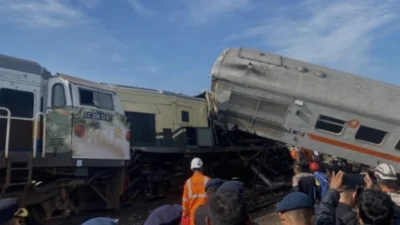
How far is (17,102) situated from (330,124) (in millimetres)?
7548

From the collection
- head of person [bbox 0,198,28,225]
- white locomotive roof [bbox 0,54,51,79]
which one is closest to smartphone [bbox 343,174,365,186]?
head of person [bbox 0,198,28,225]

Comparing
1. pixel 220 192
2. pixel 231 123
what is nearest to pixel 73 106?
pixel 231 123

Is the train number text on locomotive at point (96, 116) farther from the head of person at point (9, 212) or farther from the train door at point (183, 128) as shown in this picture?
the head of person at point (9, 212)

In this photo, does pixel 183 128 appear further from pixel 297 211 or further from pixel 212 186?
pixel 297 211

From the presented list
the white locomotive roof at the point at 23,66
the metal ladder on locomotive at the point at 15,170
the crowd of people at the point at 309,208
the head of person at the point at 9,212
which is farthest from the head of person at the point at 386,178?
the white locomotive roof at the point at 23,66

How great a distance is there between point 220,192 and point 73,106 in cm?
729

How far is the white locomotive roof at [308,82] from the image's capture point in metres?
10.7

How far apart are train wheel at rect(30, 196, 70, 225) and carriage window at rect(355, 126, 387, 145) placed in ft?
24.0

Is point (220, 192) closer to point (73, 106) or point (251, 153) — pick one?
point (73, 106)

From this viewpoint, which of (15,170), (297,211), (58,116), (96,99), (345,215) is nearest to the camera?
(297,211)

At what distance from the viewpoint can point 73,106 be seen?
9188mm

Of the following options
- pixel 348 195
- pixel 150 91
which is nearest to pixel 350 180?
pixel 348 195

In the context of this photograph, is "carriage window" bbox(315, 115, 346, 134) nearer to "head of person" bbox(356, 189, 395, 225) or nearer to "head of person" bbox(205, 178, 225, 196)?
"head of person" bbox(205, 178, 225, 196)

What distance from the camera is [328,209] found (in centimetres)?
314
